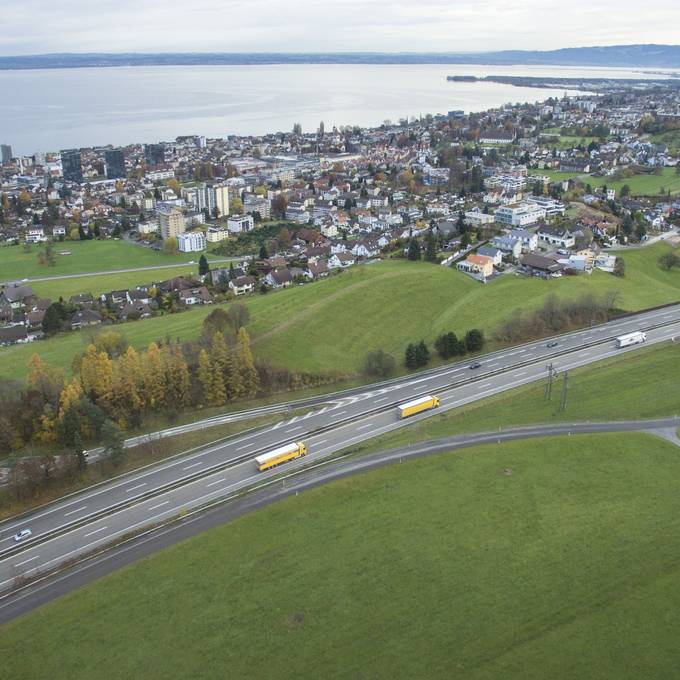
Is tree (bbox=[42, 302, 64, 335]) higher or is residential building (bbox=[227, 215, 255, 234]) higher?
residential building (bbox=[227, 215, 255, 234])

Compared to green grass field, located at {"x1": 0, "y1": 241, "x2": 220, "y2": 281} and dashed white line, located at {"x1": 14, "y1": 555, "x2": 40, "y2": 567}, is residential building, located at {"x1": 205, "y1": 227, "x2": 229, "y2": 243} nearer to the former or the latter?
green grass field, located at {"x1": 0, "y1": 241, "x2": 220, "y2": 281}

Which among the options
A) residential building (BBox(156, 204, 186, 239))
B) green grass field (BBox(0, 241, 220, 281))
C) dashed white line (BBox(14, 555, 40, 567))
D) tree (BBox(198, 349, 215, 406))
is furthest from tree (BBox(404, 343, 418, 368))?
residential building (BBox(156, 204, 186, 239))

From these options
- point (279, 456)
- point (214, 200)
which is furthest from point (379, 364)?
point (214, 200)

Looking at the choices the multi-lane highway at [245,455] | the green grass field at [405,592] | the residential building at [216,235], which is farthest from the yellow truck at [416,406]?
the residential building at [216,235]

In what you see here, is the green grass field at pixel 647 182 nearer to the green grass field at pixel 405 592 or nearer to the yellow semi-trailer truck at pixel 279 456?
the green grass field at pixel 405 592

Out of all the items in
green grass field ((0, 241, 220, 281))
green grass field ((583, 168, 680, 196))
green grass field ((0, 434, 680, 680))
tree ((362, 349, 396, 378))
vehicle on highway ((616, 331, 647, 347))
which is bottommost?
green grass field ((0, 434, 680, 680))

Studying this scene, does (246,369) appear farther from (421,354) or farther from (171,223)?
(171,223)
